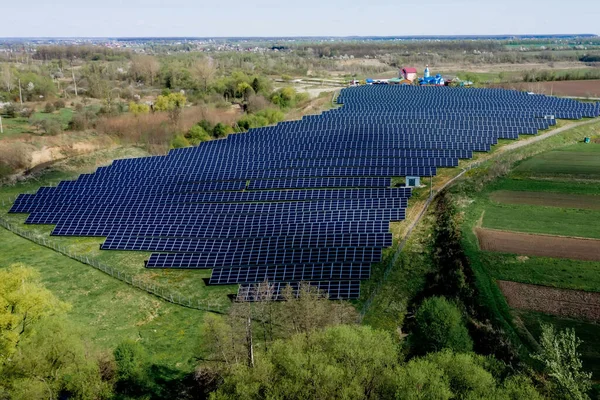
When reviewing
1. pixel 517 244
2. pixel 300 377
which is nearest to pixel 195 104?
pixel 517 244

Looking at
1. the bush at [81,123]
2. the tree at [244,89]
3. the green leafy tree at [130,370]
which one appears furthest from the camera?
the tree at [244,89]

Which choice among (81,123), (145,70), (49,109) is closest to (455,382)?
(81,123)

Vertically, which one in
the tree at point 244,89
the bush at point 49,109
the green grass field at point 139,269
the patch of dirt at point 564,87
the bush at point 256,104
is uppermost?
the patch of dirt at point 564,87

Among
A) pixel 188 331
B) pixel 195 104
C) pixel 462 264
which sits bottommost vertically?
pixel 188 331

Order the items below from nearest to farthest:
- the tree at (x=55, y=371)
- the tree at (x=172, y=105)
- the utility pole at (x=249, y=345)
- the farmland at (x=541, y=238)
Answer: the tree at (x=55, y=371)
the utility pole at (x=249, y=345)
the farmland at (x=541, y=238)
the tree at (x=172, y=105)

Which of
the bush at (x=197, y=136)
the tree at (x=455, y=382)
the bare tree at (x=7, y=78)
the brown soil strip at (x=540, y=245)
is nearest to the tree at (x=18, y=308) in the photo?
the tree at (x=455, y=382)

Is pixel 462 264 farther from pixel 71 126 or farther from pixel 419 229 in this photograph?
pixel 71 126

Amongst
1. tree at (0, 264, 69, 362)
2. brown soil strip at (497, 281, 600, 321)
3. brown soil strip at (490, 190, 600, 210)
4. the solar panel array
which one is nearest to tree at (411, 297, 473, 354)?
brown soil strip at (497, 281, 600, 321)

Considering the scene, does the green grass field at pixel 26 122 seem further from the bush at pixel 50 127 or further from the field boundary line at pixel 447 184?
the field boundary line at pixel 447 184
